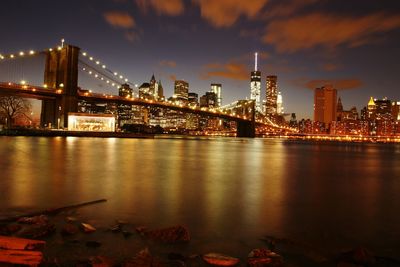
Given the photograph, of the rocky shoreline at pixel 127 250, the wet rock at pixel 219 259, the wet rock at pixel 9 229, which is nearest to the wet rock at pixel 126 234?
the rocky shoreline at pixel 127 250

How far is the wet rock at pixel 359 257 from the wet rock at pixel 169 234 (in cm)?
190

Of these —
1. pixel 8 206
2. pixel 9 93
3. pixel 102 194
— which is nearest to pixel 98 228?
pixel 8 206

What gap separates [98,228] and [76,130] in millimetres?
49559

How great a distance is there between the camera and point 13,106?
5628 cm

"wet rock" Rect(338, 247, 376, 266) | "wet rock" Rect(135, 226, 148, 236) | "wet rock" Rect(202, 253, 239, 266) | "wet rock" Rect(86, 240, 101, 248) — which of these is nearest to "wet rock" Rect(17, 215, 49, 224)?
"wet rock" Rect(86, 240, 101, 248)

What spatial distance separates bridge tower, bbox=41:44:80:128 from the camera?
2042 inches

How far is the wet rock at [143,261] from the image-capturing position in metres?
3.67

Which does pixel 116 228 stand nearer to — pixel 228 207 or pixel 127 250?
pixel 127 250

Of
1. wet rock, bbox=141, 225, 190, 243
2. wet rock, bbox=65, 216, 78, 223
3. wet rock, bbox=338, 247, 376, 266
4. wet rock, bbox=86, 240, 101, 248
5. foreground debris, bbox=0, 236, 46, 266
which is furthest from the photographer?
wet rock, bbox=65, 216, 78, 223

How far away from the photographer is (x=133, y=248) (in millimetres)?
4246

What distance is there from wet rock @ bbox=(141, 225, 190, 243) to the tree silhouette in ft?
188

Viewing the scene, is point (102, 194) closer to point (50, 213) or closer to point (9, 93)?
point (50, 213)

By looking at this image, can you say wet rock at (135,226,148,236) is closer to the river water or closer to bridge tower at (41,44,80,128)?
the river water

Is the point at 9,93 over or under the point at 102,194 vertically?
over
